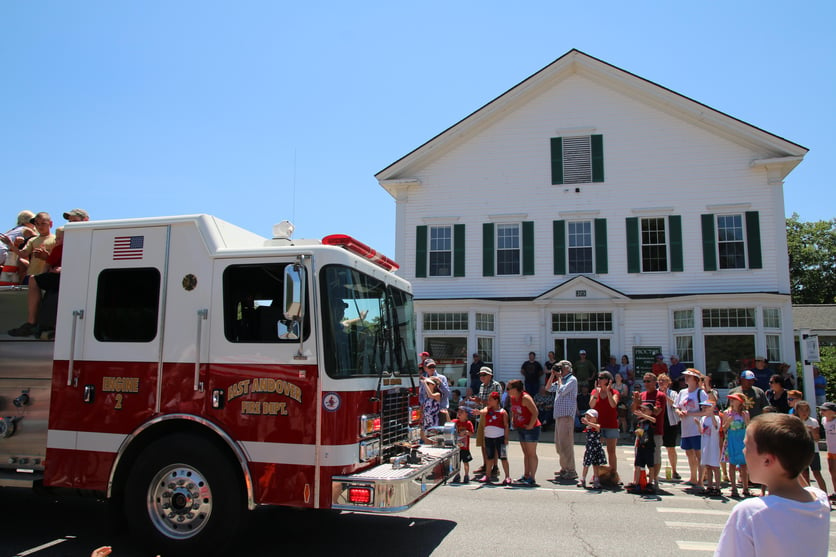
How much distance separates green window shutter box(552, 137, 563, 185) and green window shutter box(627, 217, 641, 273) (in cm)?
255

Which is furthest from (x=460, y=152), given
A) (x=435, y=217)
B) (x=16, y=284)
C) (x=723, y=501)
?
(x=16, y=284)

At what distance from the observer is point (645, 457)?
9.23m

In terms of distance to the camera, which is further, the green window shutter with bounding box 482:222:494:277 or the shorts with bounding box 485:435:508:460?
the green window shutter with bounding box 482:222:494:277

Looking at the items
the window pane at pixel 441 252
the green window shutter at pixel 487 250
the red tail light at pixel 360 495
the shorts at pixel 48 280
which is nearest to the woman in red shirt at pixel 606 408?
the red tail light at pixel 360 495

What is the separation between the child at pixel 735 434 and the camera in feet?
30.4

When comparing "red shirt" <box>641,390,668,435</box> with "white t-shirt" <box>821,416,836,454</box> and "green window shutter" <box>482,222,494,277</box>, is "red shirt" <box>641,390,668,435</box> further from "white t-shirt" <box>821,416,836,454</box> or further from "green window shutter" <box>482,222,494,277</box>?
"green window shutter" <box>482,222,494,277</box>

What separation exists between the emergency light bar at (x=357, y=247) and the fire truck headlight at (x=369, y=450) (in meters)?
1.85

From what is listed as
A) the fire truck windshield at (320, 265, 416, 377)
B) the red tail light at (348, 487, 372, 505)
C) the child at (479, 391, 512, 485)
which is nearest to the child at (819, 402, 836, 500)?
the child at (479, 391, 512, 485)

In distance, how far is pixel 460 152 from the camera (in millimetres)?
21203

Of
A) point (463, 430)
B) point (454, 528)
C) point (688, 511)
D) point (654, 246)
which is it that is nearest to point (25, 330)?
point (454, 528)

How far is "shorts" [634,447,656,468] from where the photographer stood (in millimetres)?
9219

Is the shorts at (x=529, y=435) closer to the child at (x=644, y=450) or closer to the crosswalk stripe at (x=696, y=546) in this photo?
the child at (x=644, y=450)

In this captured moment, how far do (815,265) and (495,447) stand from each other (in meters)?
49.0

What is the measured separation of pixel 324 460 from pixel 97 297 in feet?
9.13
